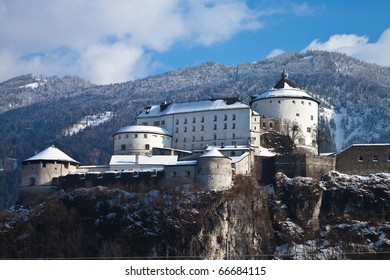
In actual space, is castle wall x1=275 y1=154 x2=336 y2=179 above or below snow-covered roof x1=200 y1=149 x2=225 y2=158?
below

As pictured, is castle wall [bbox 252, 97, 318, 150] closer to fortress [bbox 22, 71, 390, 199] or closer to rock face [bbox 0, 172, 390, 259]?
fortress [bbox 22, 71, 390, 199]

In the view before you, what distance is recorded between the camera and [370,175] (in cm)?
8281

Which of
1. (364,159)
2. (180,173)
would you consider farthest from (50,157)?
(364,159)

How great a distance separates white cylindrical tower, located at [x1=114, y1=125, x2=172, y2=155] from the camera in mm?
93625

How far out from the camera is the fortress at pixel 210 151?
82.0 m

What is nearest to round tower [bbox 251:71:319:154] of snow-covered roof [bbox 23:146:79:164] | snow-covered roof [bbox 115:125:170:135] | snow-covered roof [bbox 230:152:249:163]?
snow-covered roof [bbox 230:152:249:163]

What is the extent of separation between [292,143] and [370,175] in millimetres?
10392

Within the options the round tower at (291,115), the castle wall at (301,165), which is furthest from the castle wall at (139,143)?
the castle wall at (301,165)

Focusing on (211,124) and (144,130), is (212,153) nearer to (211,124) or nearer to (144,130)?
(211,124)

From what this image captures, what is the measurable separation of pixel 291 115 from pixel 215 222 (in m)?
21.3

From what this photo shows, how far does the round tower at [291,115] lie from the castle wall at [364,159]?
7.67 m

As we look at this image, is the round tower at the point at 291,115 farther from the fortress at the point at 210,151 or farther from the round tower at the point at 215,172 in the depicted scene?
the round tower at the point at 215,172

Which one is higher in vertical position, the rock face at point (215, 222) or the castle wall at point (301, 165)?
the castle wall at point (301, 165)

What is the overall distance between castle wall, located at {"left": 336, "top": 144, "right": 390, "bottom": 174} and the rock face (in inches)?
43.6
